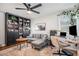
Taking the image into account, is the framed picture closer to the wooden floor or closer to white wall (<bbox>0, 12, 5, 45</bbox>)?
the wooden floor

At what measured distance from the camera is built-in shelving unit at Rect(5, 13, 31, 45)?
82.8 inches

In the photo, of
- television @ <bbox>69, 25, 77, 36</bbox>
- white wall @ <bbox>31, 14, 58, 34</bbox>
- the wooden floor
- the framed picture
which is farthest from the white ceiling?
the wooden floor

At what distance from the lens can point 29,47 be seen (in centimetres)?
216

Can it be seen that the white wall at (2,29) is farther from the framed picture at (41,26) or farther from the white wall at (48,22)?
the framed picture at (41,26)

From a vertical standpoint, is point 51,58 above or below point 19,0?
below

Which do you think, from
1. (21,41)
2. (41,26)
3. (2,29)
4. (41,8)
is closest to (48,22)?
(41,26)

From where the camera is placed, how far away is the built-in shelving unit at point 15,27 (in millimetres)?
2103

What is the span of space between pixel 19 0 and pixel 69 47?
1419 mm

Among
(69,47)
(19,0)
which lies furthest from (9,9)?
(69,47)

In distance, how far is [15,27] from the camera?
2191mm

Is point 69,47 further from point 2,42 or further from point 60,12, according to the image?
point 2,42

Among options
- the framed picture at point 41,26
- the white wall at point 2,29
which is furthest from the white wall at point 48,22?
the white wall at point 2,29

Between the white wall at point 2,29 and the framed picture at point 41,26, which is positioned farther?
the framed picture at point 41,26

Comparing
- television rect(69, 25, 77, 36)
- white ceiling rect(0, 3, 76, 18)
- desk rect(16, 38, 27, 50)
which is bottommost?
desk rect(16, 38, 27, 50)
